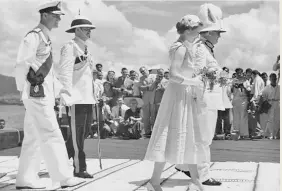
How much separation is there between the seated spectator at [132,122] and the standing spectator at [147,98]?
0.21m

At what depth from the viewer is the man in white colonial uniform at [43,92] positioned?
753cm

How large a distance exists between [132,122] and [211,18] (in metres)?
9.35

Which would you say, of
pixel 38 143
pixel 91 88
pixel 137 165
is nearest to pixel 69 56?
pixel 91 88

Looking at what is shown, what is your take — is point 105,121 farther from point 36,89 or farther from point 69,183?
point 36,89

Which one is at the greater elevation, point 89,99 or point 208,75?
point 208,75

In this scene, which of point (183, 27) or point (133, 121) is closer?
point (183, 27)

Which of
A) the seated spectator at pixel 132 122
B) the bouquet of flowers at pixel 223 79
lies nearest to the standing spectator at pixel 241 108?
the seated spectator at pixel 132 122

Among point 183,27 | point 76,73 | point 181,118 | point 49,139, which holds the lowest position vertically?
point 49,139

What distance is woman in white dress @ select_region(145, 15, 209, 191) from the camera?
23.5 feet

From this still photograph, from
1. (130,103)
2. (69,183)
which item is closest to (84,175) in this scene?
(69,183)

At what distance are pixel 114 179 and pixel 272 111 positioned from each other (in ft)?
31.2

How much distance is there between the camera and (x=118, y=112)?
17.8 metres

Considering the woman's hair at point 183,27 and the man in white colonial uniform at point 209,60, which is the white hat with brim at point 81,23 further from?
the woman's hair at point 183,27

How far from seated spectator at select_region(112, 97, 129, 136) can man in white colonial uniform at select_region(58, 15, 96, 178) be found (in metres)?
8.73
